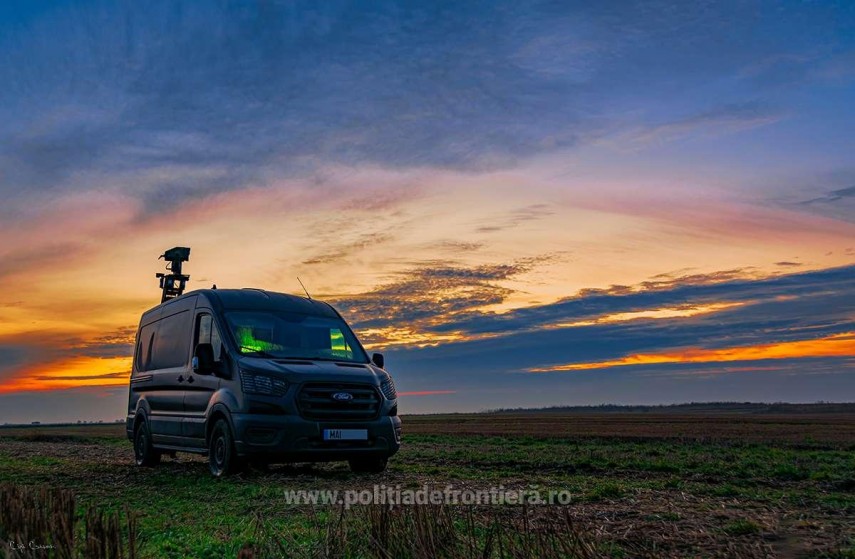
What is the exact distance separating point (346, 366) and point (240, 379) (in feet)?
5.42

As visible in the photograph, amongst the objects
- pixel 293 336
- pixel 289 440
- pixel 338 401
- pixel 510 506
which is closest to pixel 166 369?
pixel 293 336

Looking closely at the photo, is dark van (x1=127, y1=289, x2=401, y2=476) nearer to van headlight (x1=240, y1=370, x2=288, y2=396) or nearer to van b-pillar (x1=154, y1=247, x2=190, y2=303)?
van headlight (x1=240, y1=370, x2=288, y2=396)

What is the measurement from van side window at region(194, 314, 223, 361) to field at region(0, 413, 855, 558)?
197 cm

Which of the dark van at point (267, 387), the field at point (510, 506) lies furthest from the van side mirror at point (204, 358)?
the field at point (510, 506)

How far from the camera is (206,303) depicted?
13.0m

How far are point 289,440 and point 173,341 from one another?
4036mm

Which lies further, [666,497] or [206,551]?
[666,497]

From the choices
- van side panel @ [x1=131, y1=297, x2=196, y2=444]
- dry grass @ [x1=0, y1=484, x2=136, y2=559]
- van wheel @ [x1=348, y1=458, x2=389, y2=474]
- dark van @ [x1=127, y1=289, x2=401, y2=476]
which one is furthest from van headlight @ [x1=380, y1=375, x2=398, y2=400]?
dry grass @ [x1=0, y1=484, x2=136, y2=559]

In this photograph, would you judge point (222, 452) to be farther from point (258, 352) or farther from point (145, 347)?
point (145, 347)

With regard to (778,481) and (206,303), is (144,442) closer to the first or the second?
(206,303)

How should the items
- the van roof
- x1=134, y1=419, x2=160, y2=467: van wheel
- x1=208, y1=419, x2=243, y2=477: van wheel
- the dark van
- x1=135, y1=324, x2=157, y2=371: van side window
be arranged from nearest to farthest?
the dark van < x1=208, y1=419, x2=243, y2=477: van wheel < the van roof < x1=134, y1=419, x2=160, y2=467: van wheel < x1=135, y1=324, x2=157, y2=371: van side window

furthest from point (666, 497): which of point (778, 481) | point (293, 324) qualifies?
point (293, 324)

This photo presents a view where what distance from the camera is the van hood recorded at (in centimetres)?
1146

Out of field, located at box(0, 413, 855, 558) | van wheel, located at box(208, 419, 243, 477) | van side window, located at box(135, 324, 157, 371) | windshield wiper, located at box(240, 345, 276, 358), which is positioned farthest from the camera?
van side window, located at box(135, 324, 157, 371)
